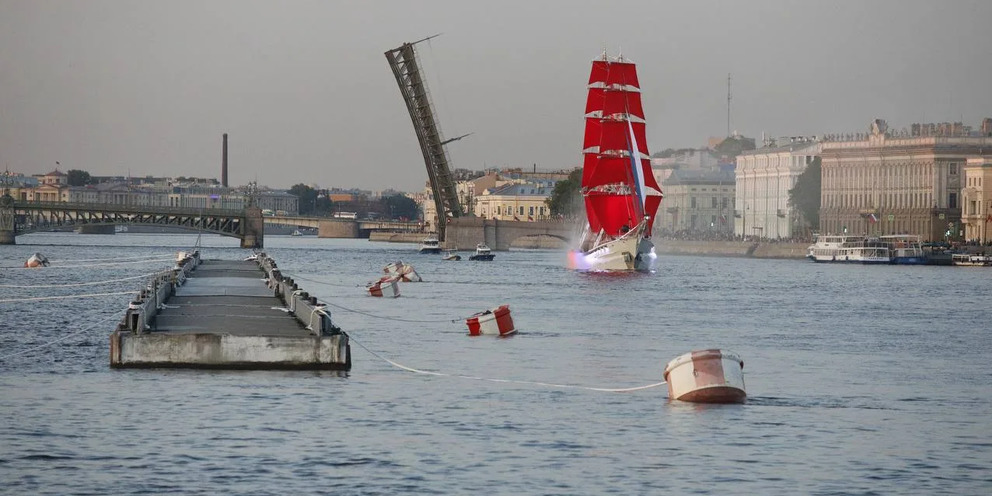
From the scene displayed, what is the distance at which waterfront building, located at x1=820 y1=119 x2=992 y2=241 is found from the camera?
3595 inches

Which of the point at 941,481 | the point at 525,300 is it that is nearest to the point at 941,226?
the point at 525,300

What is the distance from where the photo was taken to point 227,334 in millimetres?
17484

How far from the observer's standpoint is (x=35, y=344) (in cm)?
2152

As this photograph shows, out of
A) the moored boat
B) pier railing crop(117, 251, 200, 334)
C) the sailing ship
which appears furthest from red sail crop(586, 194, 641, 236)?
pier railing crop(117, 251, 200, 334)

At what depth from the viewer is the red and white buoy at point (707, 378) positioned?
52.0 ft

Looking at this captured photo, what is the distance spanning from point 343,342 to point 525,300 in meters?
19.8

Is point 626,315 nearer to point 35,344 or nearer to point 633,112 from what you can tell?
point 35,344

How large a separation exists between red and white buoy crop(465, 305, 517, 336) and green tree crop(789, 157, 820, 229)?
3289 inches

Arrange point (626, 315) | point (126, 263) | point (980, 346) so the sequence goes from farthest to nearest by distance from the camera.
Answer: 1. point (126, 263)
2. point (626, 315)
3. point (980, 346)

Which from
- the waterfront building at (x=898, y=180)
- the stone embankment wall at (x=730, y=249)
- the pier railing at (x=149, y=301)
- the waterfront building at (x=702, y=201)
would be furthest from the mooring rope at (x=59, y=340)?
the waterfront building at (x=702, y=201)

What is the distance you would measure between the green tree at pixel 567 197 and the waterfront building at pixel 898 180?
12.7 m

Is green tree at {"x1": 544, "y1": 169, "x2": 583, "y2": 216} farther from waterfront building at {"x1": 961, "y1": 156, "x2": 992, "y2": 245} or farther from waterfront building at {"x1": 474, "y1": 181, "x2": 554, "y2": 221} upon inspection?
waterfront building at {"x1": 474, "y1": 181, "x2": 554, "y2": 221}

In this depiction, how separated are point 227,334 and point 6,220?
69.9m

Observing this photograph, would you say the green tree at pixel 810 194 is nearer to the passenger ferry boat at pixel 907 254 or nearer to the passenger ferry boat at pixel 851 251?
the passenger ferry boat at pixel 851 251
